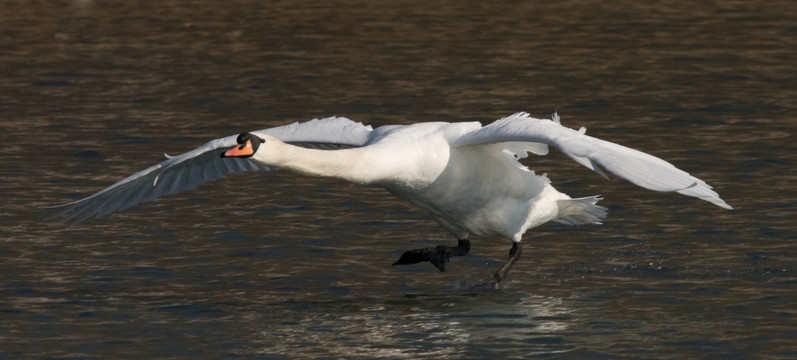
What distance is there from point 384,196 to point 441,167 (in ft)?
12.4

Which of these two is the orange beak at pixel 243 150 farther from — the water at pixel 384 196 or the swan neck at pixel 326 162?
the water at pixel 384 196

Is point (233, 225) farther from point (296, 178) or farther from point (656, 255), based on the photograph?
point (656, 255)

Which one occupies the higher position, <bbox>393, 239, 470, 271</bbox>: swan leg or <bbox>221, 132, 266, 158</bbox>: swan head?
<bbox>221, 132, 266, 158</bbox>: swan head

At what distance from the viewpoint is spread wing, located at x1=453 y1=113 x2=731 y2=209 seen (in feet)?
32.5

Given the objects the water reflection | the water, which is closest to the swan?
the water

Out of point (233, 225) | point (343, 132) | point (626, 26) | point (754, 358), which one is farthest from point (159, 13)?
point (754, 358)

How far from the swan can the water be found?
47 centimetres

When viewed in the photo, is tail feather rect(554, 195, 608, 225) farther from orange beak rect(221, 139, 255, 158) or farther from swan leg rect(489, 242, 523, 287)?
orange beak rect(221, 139, 255, 158)

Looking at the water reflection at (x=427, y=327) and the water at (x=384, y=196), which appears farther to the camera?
the water at (x=384, y=196)

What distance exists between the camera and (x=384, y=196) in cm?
1541

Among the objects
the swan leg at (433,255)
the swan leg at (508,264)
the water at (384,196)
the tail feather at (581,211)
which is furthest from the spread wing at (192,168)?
the tail feather at (581,211)

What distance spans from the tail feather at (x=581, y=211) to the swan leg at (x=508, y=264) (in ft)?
1.52

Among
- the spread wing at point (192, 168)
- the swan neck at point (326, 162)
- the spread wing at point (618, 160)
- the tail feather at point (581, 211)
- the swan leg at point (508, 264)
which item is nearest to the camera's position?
the spread wing at point (618, 160)

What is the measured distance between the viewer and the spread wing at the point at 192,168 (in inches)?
480
